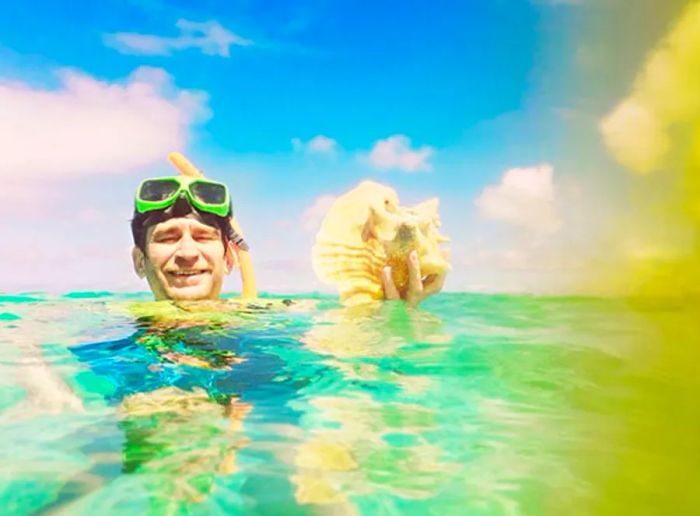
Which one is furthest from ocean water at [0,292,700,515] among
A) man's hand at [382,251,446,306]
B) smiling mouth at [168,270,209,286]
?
man's hand at [382,251,446,306]

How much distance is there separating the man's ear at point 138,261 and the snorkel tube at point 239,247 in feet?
2.27

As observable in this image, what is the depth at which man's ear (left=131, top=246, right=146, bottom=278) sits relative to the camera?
5.19m

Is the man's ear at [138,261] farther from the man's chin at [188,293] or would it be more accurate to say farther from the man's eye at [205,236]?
the man's eye at [205,236]

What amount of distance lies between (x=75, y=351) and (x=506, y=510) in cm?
321

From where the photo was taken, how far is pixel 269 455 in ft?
9.20

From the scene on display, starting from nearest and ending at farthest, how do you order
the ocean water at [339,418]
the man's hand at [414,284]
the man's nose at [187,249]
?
the ocean water at [339,418], the man's nose at [187,249], the man's hand at [414,284]

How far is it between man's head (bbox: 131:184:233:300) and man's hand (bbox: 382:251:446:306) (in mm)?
1552

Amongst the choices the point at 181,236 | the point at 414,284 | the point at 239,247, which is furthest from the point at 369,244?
the point at 181,236

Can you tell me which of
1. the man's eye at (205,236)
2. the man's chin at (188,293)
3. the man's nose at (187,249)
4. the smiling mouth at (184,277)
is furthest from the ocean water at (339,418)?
the man's eye at (205,236)

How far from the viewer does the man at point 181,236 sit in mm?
5020

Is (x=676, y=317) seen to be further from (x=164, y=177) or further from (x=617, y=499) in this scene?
(x=164, y=177)

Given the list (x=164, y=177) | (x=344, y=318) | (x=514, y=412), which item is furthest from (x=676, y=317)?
(x=164, y=177)

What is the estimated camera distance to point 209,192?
5.20 meters

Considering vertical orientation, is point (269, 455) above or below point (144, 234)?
below
